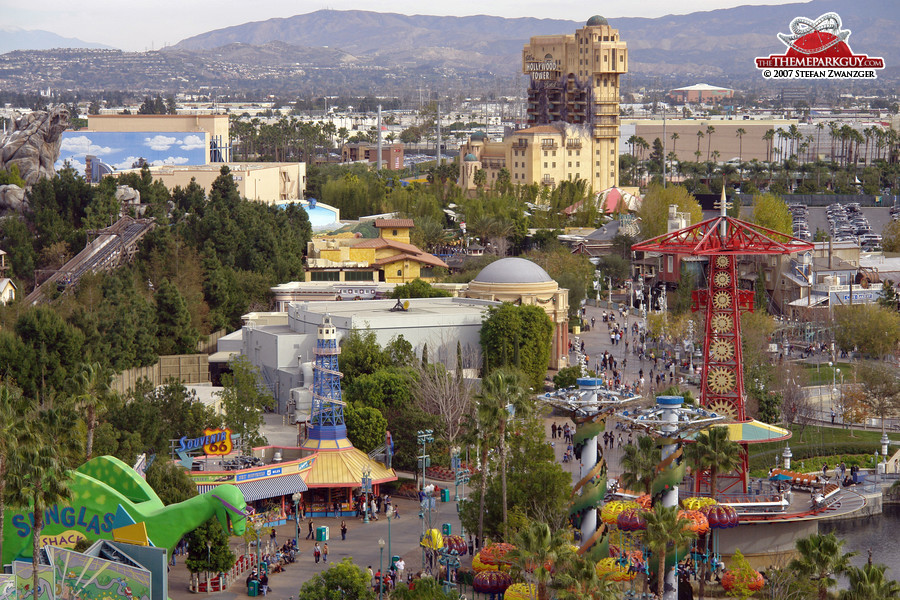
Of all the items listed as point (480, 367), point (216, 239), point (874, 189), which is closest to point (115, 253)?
point (216, 239)

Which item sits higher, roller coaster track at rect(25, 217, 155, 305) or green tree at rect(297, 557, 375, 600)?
roller coaster track at rect(25, 217, 155, 305)

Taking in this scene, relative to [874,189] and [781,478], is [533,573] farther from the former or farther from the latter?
[874,189]

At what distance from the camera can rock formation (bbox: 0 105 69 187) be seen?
311 ft

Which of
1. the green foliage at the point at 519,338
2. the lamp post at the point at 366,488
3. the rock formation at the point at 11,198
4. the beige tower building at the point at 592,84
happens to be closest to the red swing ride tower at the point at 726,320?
the lamp post at the point at 366,488

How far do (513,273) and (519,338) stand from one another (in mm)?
7743

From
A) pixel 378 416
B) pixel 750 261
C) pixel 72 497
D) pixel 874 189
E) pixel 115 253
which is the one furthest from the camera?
pixel 874 189

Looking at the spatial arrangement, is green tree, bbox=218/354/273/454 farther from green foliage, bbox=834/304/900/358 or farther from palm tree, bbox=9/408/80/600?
green foliage, bbox=834/304/900/358

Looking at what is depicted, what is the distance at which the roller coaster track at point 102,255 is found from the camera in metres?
70.6

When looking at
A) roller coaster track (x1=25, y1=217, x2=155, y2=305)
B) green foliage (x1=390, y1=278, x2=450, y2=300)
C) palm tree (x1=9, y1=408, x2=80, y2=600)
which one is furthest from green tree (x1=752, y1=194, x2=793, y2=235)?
palm tree (x1=9, y1=408, x2=80, y2=600)

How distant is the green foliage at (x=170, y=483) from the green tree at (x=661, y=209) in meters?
74.2

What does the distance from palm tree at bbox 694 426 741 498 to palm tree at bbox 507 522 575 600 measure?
1175 centimetres

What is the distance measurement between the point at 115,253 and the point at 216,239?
1007 cm

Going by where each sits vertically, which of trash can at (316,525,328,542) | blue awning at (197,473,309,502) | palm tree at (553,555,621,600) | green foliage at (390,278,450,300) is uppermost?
green foliage at (390,278,450,300)

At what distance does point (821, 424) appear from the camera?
218 feet
